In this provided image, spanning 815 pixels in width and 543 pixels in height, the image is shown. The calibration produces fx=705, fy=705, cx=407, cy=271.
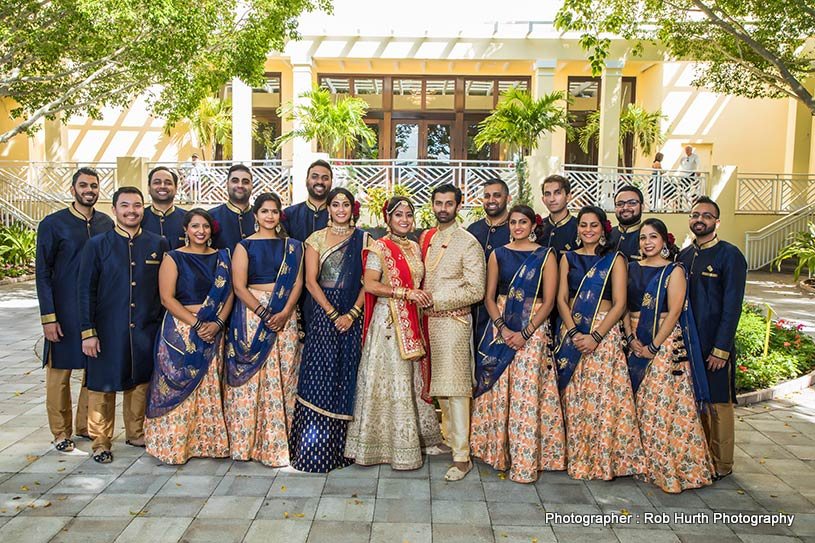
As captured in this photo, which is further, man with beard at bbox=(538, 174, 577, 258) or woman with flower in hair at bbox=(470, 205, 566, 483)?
man with beard at bbox=(538, 174, 577, 258)

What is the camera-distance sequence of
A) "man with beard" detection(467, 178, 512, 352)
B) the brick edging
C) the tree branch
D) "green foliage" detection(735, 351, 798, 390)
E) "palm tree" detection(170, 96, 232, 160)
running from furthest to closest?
"palm tree" detection(170, 96, 232, 160)
the tree branch
"green foliage" detection(735, 351, 798, 390)
the brick edging
"man with beard" detection(467, 178, 512, 352)

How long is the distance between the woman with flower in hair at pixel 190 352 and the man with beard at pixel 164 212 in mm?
886

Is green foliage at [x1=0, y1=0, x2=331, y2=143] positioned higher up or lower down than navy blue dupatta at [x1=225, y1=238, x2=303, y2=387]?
higher up

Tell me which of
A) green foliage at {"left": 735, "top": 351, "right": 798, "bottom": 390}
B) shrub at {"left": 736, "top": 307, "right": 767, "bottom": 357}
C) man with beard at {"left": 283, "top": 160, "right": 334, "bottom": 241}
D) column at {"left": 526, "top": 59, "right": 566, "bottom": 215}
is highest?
column at {"left": 526, "top": 59, "right": 566, "bottom": 215}

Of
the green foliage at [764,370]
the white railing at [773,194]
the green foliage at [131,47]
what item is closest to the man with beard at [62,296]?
the green foliage at [131,47]

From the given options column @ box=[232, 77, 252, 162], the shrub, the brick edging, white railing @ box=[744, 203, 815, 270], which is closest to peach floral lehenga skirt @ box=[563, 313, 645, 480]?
the brick edging

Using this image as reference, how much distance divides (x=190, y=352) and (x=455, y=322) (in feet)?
5.62

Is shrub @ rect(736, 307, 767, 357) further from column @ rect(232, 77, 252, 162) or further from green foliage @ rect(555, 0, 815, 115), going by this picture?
column @ rect(232, 77, 252, 162)

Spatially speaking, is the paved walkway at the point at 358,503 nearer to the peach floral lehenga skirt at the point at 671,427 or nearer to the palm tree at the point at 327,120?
the peach floral lehenga skirt at the point at 671,427

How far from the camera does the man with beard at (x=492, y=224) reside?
4.87 meters

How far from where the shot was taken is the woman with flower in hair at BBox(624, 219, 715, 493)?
424 cm

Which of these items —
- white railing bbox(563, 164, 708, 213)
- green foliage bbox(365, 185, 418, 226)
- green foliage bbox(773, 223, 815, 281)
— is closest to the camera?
green foliage bbox(365, 185, 418, 226)

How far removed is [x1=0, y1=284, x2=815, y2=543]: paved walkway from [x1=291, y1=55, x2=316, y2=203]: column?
32.6 feet

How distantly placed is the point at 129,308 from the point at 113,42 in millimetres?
6479
